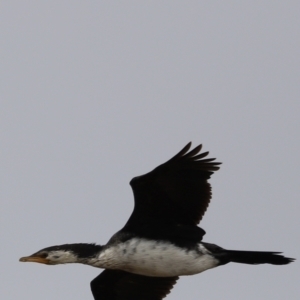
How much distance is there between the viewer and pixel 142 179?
46.0ft

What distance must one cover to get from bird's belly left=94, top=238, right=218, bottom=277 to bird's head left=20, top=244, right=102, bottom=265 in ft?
0.78

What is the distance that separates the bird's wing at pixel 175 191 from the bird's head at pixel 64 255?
28.7 inches

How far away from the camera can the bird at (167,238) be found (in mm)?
14188

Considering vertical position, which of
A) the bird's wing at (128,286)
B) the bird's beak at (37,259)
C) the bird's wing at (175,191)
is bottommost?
the bird's wing at (128,286)

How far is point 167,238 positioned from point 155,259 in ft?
1.40

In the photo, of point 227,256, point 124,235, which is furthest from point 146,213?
point 227,256

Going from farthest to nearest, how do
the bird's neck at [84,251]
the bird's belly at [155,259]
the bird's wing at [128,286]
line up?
the bird's wing at [128,286]
the bird's neck at [84,251]
the bird's belly at [155,259]

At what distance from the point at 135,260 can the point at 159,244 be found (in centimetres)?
47

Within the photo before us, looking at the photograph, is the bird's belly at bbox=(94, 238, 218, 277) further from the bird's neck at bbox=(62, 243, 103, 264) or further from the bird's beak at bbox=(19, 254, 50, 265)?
the bird's beak at bbox=(19, 254, 50, 265)

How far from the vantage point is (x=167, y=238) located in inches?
576

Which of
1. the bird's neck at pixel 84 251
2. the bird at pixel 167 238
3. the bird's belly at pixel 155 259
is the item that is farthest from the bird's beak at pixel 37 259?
the bird's belly at pixel 155 259

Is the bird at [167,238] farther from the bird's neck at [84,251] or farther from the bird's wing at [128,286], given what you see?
the bird's wing at [128,286]

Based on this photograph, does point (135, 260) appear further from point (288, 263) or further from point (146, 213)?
point (288, 263)

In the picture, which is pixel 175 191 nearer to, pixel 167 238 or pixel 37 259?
pixel 167 238
